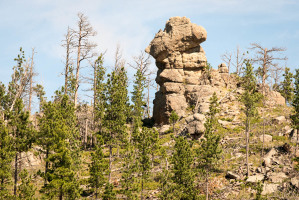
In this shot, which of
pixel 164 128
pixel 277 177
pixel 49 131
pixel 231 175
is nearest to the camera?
pixel 49 131

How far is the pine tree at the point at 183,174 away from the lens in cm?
2380

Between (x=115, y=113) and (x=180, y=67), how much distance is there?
24576 millimetres

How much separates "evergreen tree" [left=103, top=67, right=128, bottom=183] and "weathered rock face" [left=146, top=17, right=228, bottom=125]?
19.4 m

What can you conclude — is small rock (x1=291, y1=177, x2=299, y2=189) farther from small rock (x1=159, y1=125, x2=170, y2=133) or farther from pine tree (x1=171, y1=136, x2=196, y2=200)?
small rock (x1=159, y1=125, x2=170, y2=133)

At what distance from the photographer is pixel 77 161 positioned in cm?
2552

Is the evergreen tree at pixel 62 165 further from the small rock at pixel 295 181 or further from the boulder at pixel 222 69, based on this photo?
the boulder at pixel 222 69

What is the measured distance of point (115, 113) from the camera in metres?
28.9

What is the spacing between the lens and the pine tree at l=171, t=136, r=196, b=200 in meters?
23.8

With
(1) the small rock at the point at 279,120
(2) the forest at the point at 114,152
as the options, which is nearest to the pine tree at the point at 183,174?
(2) the forest at the point at 114,152

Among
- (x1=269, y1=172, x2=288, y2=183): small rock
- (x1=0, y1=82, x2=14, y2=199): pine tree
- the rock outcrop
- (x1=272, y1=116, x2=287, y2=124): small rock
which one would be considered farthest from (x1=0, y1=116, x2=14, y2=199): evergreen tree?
(x1=272, y1=116, x2=287, y2=124): small rock

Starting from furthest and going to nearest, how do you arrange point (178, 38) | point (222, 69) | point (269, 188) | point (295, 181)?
point (222, 69), point (178, 38), point (269, 188), point (295, 181)

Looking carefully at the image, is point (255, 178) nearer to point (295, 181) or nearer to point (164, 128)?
point (295, 181)

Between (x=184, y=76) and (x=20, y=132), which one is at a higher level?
(x=184, y=76)

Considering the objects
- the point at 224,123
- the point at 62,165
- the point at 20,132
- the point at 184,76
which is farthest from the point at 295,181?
the point at 184,76
